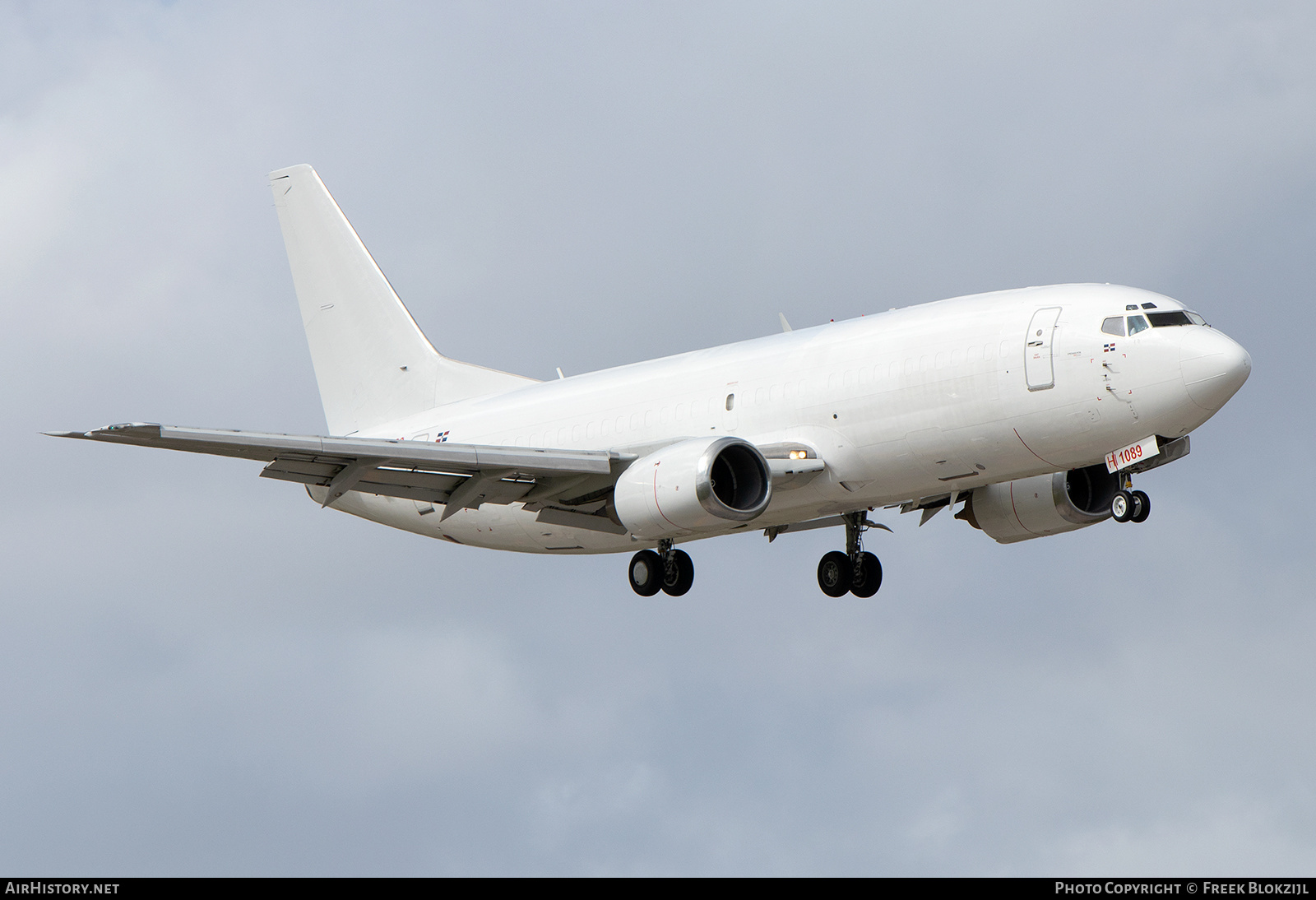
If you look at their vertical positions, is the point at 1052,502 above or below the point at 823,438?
below

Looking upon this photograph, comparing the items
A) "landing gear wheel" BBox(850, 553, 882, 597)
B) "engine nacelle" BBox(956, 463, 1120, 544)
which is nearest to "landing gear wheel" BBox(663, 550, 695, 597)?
"landing gear wheel" BBox(850, 553, 882, 597)

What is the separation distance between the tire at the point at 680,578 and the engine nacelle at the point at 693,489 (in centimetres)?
296

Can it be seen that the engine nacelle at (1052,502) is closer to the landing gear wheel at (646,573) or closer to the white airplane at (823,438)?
the white airplane at (823,438)

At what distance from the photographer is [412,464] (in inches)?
1199

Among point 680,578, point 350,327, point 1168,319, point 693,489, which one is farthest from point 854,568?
point 350,327

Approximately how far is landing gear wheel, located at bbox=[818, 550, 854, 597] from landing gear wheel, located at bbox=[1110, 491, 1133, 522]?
8.63m

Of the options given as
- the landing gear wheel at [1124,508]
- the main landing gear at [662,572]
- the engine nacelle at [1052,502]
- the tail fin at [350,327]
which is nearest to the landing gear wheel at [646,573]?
the main landing gear at [662,572]

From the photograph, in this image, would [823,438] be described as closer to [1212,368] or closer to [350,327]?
[1212,368]

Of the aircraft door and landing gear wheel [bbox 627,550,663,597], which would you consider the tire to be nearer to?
landing gear wheel [bbox 627,550,663,597]

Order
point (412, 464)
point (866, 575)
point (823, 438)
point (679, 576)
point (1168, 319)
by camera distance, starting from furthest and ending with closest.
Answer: point (866, 575), point (679, 576), point (412, 464), point (823, 438), point (1168, 319)

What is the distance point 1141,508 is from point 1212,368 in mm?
2783

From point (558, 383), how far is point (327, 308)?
983 centimetres

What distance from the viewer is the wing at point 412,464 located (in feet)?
90.1

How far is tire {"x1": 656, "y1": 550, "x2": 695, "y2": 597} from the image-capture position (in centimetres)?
3331
